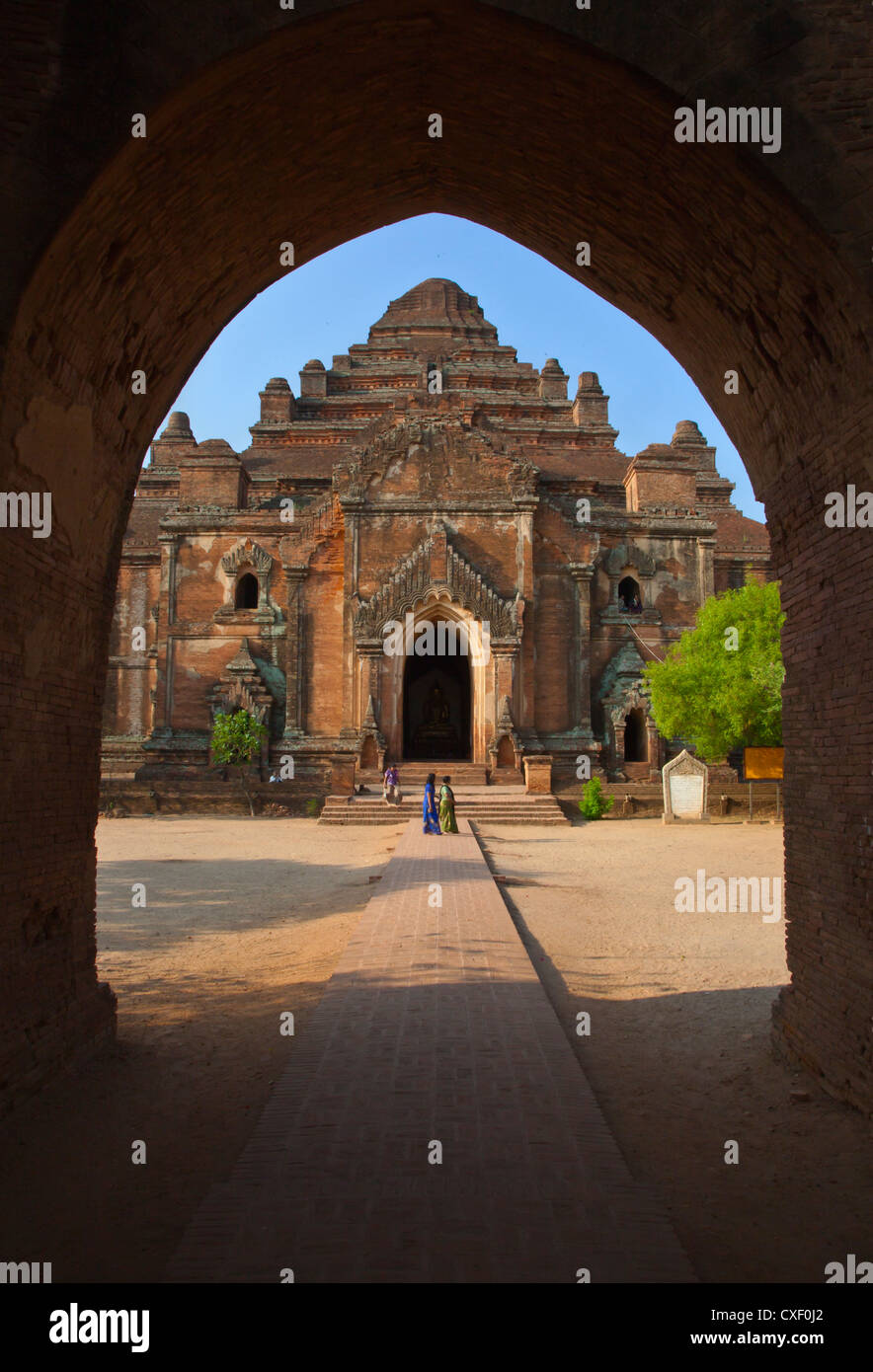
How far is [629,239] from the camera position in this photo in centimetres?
580

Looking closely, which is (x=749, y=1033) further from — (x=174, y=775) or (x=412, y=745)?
(x=412, y=745)

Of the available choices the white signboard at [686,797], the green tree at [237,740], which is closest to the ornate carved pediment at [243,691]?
the green tree at [237,740]

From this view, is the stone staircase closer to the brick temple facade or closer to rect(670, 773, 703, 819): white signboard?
the brick temple facade

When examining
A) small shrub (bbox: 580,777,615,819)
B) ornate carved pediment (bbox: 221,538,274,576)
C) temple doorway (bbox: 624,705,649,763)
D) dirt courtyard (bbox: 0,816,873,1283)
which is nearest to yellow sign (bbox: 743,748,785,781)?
small shrub (bbox: 580,777,615,819)

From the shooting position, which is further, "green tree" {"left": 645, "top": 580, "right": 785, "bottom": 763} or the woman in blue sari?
"green tree" {"left": 645, "top": 580, "right": 785, "bottom": 763}

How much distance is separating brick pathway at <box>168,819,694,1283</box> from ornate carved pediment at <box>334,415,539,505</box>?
20.6 meters

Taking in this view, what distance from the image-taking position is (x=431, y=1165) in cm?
402

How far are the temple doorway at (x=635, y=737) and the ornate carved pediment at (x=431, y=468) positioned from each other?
6.75 m

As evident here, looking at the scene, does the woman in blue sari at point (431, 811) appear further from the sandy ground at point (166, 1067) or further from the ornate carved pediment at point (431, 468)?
the ornate carved pediment at point (431, 468)

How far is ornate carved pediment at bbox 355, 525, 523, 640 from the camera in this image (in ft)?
82.0

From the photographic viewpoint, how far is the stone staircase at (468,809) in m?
20.7

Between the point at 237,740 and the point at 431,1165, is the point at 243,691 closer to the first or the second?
the point at 237,740

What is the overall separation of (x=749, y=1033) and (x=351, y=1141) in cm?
335
